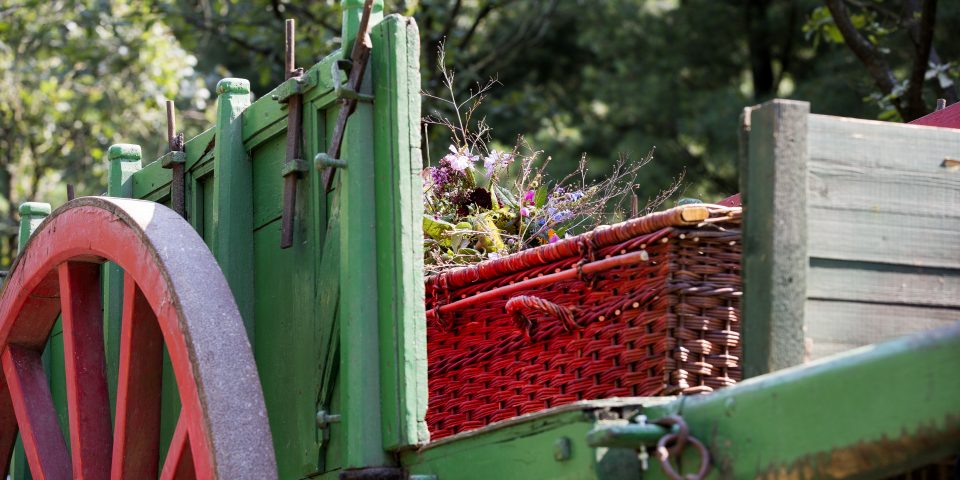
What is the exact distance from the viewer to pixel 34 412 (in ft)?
9.90

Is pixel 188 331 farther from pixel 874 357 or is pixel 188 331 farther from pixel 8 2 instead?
pixel 8 2

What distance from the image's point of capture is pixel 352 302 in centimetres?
200

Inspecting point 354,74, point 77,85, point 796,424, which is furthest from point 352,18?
point 77,85

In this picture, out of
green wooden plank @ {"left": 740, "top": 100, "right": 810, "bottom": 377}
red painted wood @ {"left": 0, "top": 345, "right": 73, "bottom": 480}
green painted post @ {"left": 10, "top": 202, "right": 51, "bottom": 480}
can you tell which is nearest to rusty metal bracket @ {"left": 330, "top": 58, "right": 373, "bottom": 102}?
green wooden plank @ {"left": 740, "top": 100, "right": 810, "bottom": 377}

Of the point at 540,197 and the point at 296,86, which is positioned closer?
the point at 296,86

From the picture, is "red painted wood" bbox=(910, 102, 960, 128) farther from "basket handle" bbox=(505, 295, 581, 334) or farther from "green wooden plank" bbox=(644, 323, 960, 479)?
"green wooden plank" bbox=(644, 323, 960, 479)

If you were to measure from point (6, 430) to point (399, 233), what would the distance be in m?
1.71

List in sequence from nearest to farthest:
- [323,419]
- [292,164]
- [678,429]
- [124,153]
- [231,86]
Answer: [678,429] → [323,419] → [292,164] → [231,86] → [124,153]

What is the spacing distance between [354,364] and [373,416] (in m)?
0.08

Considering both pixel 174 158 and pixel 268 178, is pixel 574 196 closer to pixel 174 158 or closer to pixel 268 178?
pixel 268 178

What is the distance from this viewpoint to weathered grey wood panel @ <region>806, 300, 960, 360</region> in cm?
157

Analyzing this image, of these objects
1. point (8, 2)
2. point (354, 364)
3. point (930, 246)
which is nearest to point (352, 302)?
point (354, 364)

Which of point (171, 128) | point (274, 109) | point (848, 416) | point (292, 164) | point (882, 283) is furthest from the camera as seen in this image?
point (171, 128)

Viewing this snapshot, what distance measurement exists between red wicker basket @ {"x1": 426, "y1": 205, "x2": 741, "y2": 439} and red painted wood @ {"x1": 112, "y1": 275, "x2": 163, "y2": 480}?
0.56 meters
